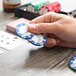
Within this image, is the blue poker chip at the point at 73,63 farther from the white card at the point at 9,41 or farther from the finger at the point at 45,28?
the white card at the point at 9,41

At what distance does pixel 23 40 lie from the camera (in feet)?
2.32

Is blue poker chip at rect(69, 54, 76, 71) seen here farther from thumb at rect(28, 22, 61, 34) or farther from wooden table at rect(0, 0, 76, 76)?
thumb at rect(28, 22, 61, 34)

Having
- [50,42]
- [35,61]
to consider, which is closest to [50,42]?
[50,42]

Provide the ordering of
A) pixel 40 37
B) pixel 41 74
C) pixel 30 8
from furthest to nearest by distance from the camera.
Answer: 1. pixel 30 8
2. pixel 40 37
3. pixel 41 74

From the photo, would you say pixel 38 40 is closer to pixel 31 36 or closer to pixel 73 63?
pixel 31 36

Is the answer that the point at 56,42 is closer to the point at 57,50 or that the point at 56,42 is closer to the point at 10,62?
the point at 57,50

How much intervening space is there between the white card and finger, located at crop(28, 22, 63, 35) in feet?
0.30

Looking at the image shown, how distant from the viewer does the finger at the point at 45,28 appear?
619 mm

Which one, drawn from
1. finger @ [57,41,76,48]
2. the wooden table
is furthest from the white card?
finger @ [57,41,76,48]

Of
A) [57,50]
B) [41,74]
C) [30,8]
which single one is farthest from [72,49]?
[30,8]

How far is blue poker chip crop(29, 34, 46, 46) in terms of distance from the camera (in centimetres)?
62

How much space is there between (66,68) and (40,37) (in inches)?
5.8

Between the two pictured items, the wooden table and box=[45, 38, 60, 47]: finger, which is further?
box=[45, 38, 60, 47]: finger

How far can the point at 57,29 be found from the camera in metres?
0.63
